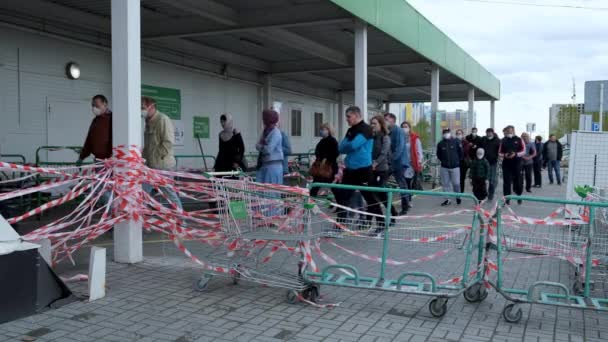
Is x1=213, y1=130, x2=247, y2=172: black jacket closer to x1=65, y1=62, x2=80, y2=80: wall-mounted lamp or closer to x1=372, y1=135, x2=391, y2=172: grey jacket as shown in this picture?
x1=372, y1=135, x2=391, y2=172: grey jacket

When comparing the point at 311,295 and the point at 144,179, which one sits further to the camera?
the point at 144,179

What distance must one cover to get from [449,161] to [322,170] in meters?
5.02

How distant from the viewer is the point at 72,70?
13062mm

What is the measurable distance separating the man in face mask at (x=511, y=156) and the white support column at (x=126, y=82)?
978 centimetres

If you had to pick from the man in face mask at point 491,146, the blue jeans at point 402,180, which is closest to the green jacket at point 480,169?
the man in face mask at point 491,146

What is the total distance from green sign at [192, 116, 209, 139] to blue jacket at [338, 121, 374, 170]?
32.6ft

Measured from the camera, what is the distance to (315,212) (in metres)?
5.28

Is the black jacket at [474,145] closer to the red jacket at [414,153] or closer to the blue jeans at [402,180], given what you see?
the red jacket at [414,153]

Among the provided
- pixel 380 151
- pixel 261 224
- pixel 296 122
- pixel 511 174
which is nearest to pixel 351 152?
pixel 380 151

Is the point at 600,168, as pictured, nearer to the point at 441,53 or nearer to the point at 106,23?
the point at 441,53

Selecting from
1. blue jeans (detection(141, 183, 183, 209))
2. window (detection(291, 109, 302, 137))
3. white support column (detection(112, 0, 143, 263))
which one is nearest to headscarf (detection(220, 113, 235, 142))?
blue jeans (detection(141, 183, 183, 209))

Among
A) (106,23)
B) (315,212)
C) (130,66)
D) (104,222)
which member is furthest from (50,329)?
(106,23)

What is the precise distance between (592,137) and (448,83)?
1453cm

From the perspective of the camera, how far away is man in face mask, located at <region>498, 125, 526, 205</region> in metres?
13.6
